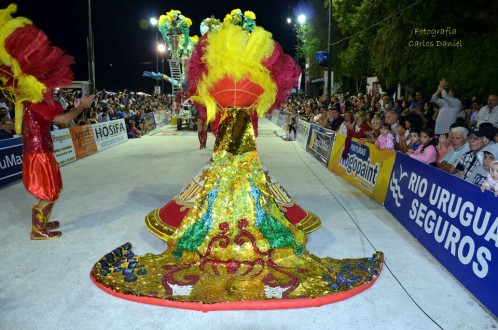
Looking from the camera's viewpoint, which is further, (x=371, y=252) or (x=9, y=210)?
(x=9, y=210)

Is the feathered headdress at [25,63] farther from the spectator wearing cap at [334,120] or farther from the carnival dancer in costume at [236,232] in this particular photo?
the spectator wearing cap at [334,120]

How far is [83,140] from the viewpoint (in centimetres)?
1159

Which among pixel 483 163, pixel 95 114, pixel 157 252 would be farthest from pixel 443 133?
pixel 95 114

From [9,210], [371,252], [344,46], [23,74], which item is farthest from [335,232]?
[344,46]

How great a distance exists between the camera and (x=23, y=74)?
161 inches

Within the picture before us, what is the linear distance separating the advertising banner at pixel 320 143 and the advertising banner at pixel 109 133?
695 centimetres

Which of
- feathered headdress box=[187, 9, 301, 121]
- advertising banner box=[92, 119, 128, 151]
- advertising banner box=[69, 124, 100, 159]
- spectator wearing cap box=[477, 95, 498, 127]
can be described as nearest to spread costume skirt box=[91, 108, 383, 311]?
feathered headdress box=[187, 9, 301, 121]

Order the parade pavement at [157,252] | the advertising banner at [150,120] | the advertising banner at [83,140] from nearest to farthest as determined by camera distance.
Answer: the parade pavement at [157,252], the advertising banner at [83,140], the advertising banner at [150,120]

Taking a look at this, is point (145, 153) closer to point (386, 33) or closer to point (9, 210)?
point (9, 210)

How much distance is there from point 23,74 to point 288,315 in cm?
360

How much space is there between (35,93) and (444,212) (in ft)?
14.9

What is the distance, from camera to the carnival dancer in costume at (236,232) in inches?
130

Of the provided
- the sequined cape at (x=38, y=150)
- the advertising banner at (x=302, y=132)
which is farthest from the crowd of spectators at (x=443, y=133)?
the sequined cape at (x=38, y=150)

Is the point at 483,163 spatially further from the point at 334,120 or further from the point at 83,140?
the point at 83,140
